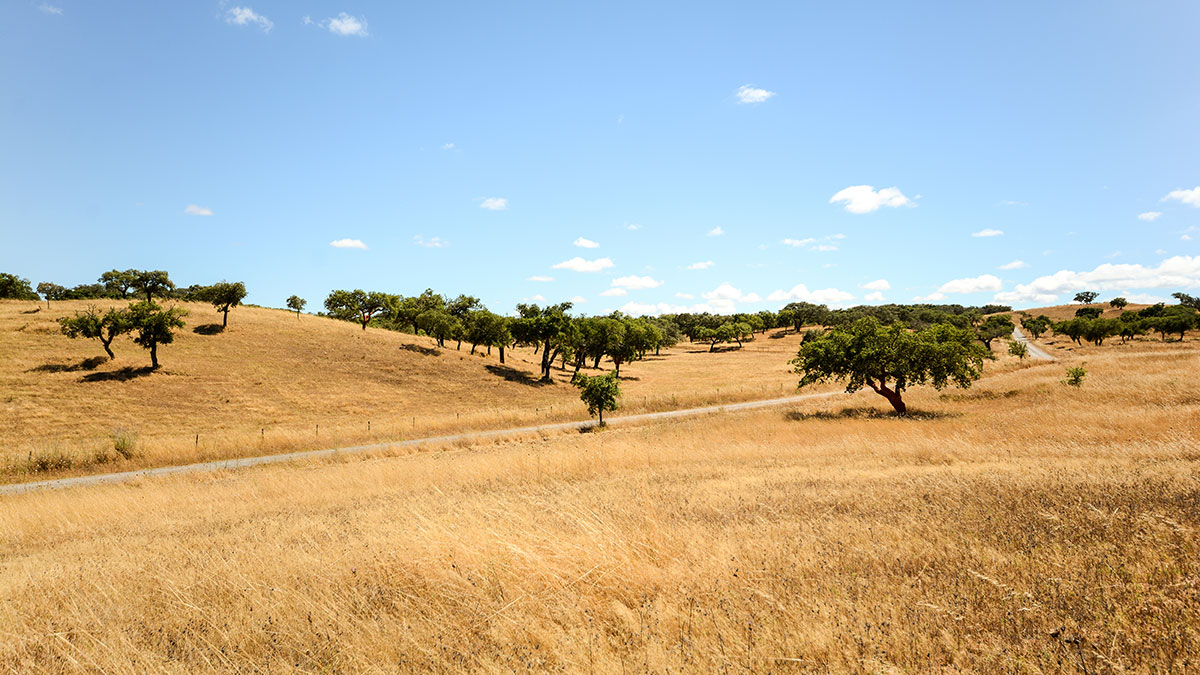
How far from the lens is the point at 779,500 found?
355 inches

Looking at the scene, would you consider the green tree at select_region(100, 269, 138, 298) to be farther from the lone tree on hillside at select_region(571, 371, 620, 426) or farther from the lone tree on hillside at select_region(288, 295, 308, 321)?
the lone tree on hillside at select_region(571, 371, 620, 426)

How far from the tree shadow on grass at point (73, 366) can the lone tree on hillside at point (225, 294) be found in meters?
18.5

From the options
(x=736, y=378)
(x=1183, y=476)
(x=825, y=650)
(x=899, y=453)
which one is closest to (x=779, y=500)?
(x=825, y=650)

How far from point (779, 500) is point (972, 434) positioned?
14.7 meters

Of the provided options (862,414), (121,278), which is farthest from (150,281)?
(862,414)

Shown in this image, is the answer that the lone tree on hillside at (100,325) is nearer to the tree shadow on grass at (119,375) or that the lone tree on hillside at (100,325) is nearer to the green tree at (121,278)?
the tree shadow on grass at (119,375)

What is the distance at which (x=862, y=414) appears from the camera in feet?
99.8

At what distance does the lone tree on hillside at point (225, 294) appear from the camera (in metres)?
67.4

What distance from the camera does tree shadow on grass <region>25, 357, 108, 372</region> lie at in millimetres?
45625

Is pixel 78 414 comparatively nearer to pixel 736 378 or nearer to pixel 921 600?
pixel 921 600

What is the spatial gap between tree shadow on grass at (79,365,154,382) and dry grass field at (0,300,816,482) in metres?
0.14

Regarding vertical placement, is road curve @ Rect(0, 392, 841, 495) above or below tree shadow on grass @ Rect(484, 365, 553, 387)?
below

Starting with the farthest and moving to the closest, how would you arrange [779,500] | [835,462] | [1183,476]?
[835,462], [779,500], [1183,476]

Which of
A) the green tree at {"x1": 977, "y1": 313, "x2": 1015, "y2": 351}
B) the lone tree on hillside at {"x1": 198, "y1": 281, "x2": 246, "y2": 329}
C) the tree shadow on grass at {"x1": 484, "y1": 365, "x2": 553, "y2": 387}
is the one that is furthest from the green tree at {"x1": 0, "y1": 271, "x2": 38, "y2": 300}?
the green tree at {"x1": 977, "y1": 313, "x2": 1015, "y2": 351}
